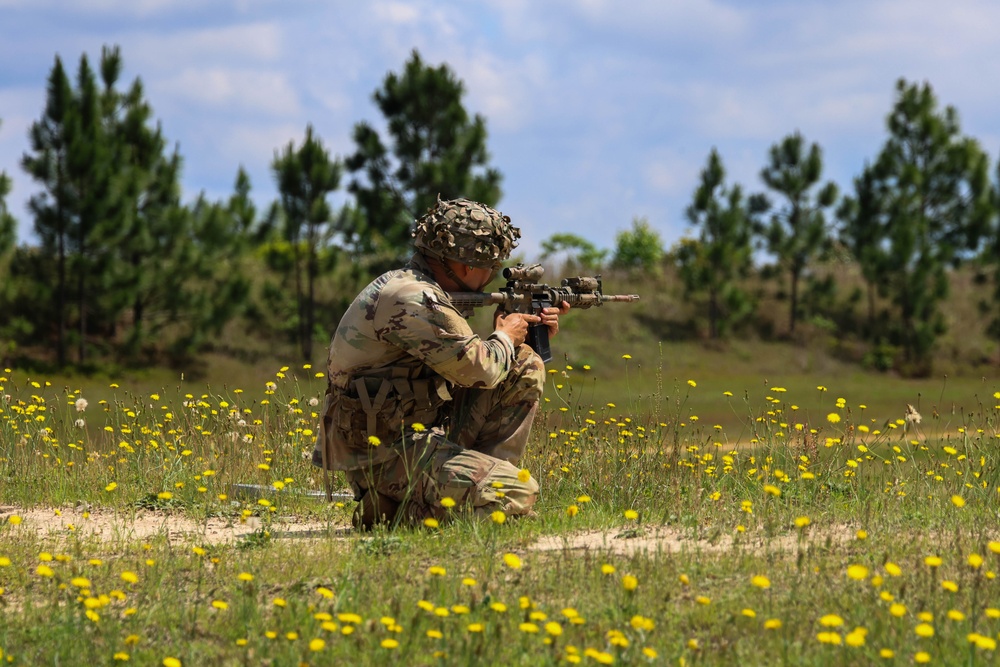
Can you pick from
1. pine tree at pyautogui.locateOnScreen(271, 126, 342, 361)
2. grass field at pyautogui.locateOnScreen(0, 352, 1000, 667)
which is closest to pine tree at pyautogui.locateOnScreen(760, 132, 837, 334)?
pine tree at pyautogui.locateOnScreen(271, 126, 342, 361)

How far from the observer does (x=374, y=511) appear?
6.46m

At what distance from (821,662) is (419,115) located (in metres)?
29.5

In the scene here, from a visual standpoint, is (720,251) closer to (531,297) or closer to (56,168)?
(56,168)

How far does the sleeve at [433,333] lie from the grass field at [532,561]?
0.84 metres

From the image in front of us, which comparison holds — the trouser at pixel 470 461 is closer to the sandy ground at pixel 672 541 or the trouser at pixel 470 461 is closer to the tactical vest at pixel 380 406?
the tactical vest at pixel 380 406

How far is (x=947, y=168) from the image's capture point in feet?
130

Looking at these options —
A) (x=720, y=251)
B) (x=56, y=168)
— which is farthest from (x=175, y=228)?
(x=720, y=251)

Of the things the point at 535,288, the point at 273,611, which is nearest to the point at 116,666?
the point at 273,611

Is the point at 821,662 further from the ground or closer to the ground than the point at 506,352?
closer to the ground

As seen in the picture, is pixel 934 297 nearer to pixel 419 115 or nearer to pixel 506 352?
pixel 419 115

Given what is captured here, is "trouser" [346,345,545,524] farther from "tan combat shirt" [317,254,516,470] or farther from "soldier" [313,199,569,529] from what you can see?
"tan combat shirt" [317,254,516,470]

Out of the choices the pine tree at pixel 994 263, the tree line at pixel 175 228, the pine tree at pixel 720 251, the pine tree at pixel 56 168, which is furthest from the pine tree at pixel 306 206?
the pine tree at pixel 994 263

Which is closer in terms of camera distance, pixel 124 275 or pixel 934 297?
pixel 124 275

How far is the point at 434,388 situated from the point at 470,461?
1.59ft
